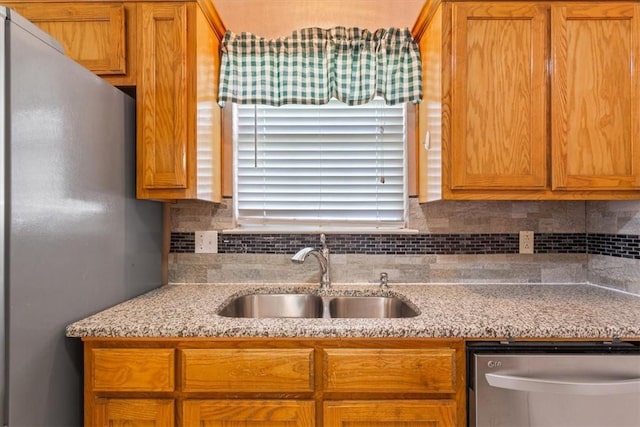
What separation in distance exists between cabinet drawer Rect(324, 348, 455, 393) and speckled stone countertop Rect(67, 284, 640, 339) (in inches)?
2.7

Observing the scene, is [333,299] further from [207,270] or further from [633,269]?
[633,269]

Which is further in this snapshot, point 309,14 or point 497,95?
point 309,14

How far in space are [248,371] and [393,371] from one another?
460 millimetres

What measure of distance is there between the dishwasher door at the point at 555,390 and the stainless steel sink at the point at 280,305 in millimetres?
829

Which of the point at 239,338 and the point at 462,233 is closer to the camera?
the point at 239,338

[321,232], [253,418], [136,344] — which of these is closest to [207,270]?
[321,232]

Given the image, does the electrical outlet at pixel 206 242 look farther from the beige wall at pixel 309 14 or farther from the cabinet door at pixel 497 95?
the cabinet door at pixel 497 95

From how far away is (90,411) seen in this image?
1.33m

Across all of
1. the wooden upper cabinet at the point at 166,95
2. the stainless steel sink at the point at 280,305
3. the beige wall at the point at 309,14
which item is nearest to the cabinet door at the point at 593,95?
the beige wall at the point at 309,14

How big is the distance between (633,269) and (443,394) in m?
1.09

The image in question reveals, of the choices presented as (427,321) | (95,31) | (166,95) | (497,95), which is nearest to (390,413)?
(427,321)

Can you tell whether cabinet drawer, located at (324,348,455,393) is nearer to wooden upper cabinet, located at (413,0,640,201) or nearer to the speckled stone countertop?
the speckled stone countertop

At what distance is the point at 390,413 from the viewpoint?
52.0 inches

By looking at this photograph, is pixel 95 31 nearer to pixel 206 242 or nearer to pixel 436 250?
pixel 206 242
